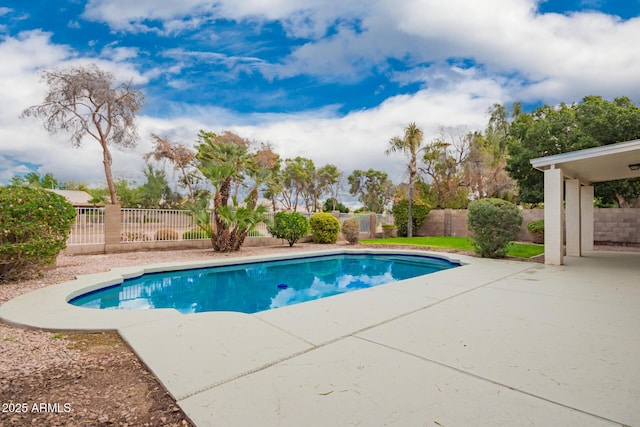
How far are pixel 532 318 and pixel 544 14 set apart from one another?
32.8ft

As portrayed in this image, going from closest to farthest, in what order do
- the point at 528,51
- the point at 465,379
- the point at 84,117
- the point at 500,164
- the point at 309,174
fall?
the point at 465,379 < the point at 528,51 < the point at 84,117 < the point at 500,164 < the point at 309,174

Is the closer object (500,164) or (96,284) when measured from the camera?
(96,284)

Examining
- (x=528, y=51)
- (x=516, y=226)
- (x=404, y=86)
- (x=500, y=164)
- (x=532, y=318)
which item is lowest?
(x=532, y=318)

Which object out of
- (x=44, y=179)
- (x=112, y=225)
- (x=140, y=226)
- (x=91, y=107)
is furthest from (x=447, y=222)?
(x=44, y=179)

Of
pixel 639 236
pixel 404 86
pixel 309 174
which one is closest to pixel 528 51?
pixel 404 86

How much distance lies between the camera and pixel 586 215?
13172 mm

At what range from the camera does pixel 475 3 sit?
912cm

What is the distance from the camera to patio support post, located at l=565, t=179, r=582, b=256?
11617 mm

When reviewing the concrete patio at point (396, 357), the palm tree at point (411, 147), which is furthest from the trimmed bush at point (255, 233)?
the concrete patio at point (396, 357)

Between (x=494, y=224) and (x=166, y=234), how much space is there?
11.8 metres

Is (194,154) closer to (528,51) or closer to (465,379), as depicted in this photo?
(528,51)

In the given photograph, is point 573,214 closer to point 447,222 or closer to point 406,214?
point 447,222

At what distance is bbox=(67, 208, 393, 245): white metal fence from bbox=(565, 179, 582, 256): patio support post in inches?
431

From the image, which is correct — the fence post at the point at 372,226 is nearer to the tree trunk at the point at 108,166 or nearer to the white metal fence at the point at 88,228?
the white metal fence at the point at 88,228
